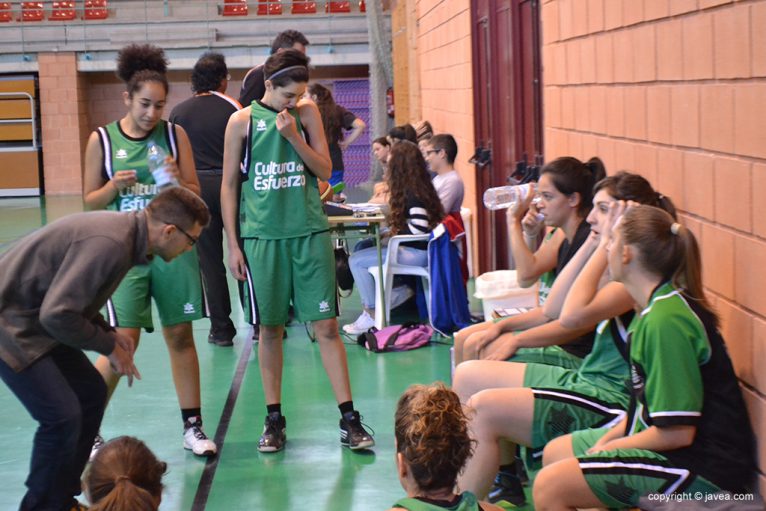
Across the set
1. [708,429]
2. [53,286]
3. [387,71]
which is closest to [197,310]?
[53,286]

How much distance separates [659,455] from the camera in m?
2.52

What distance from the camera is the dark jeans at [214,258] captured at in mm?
6250

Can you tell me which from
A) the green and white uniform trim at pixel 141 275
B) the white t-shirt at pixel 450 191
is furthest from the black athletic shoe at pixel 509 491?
the white t-shirt at pixel 450 191

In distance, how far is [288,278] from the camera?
427 cm

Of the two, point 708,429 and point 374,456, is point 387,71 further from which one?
point 708,429

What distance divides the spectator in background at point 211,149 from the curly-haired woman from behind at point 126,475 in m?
3.91

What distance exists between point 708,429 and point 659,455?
0.14 meters

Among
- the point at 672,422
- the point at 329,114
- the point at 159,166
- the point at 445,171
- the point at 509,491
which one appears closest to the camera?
the point at 672,422

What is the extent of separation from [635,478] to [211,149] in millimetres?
4292

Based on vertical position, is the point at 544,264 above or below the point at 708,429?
above

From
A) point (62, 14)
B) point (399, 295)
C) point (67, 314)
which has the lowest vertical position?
point (399, 295)

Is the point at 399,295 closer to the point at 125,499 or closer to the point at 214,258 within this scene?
the point at 214,258

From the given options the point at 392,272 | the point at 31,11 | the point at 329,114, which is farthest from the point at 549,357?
the point at 31,11

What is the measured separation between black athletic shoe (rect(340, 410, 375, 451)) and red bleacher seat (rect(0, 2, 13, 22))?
16.8 m
